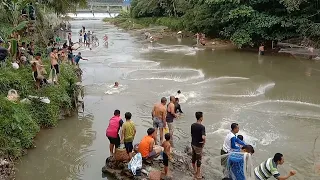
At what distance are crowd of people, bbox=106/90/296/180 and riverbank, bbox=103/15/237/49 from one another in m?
26.2

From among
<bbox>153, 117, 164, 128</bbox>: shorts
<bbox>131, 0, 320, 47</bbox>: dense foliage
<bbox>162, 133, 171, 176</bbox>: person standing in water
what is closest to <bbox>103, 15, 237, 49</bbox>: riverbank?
<bbox>131, 0, 320, 47</bbox>: dense foliage

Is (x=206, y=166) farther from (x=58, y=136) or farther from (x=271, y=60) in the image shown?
(x=271, y=60)

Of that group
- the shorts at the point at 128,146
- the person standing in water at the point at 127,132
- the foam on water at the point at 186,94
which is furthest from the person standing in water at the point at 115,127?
the foam on water at the point at 186,94

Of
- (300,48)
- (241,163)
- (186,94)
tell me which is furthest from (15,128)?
(300,48)

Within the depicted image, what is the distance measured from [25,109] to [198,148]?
21.1 feet

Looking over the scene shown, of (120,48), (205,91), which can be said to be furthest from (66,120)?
(120,48)

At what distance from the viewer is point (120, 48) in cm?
3612

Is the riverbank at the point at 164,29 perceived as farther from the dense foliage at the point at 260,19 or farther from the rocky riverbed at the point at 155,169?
the rocky riverbed at the point at 155,169

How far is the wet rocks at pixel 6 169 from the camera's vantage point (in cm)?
914

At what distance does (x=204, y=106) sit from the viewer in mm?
15867

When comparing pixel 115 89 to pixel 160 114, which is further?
pixel 115 89

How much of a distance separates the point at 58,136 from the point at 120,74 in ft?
34.6

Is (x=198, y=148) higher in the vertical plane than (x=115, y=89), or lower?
higher

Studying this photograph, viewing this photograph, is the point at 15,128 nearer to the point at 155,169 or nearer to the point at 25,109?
the point at 25,109
